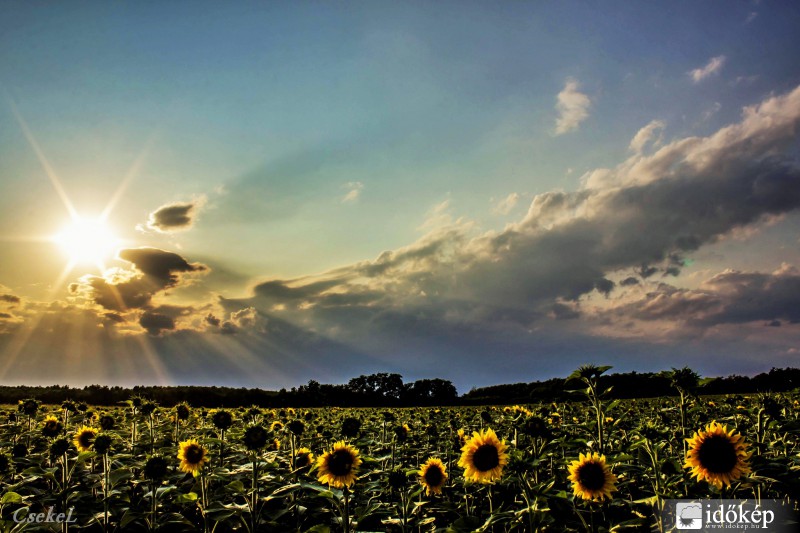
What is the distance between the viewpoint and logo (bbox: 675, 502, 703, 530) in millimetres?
4338

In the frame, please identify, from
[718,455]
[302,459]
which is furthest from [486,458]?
[302,459]

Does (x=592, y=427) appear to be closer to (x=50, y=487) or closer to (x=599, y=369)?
(x=599, y=369)

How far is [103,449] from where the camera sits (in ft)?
23.1

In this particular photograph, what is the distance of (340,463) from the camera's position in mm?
5773

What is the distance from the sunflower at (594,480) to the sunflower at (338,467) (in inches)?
103

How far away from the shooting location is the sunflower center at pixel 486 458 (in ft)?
17.9

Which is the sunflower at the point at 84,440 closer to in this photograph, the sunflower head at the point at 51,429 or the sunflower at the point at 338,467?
the sunflower head at the point at 51,429

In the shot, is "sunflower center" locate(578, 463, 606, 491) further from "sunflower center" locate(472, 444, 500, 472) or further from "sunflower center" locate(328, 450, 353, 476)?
"sunflower center" locate(328, 450, 353, 476)

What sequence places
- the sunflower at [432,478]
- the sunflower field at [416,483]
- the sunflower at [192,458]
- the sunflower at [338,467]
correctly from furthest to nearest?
the sunflower at [192,458] < the sunflower at [432,478] < the sunflower at [338,467] < the sunflower field at [416,483]

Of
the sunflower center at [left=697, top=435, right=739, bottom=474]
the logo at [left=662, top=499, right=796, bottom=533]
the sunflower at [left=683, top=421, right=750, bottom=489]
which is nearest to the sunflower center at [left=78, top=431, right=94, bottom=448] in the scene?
the logo at [left=662, top=499, right=796, bottom=533]

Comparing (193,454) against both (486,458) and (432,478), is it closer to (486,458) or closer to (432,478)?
(432,478)

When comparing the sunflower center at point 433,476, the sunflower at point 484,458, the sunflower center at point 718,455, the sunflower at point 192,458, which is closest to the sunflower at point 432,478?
the sunflower center at point 433,476

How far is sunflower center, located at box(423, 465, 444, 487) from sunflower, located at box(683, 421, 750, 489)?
3.10m

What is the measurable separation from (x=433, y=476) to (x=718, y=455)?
345 cm
